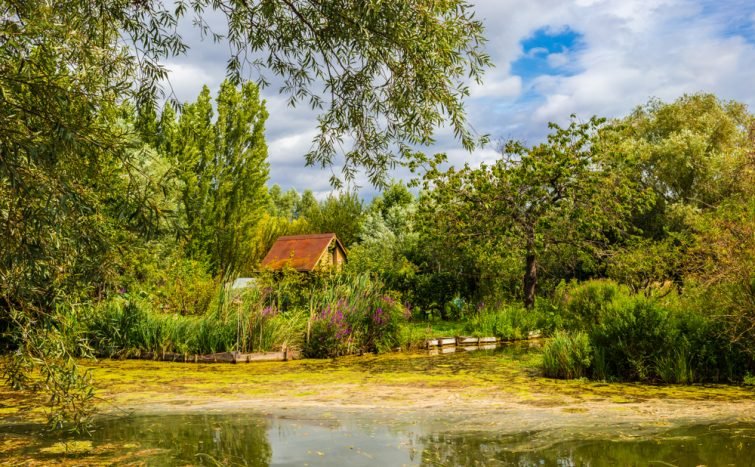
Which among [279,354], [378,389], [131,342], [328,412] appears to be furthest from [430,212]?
[328,412]

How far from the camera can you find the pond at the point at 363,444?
18.8 ft

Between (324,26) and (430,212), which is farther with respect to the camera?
(430,212)

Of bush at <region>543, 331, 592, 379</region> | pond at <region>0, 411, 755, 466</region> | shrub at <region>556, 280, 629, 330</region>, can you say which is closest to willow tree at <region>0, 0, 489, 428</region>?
pond at <region>0, 411, 755, 466</region>

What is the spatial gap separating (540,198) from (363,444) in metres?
14.1

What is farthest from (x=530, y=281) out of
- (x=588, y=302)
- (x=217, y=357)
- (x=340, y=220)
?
(x=340, y=220)

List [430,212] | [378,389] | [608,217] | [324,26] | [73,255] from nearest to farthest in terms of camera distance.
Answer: [73,255] < [324,26] < [378,389] < [608,217] < [430,212]

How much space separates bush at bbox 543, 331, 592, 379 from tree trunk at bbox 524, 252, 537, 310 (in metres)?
8.94

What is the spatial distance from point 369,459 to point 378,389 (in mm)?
3857

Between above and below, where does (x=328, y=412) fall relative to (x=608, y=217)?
below

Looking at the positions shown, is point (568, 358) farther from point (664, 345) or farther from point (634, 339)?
point (664, 345)

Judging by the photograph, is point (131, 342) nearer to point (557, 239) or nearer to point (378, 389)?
point (378, 389)

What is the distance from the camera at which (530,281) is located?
2002 cm

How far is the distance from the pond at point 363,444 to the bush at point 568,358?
368 centimetres

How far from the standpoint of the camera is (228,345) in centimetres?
1349
